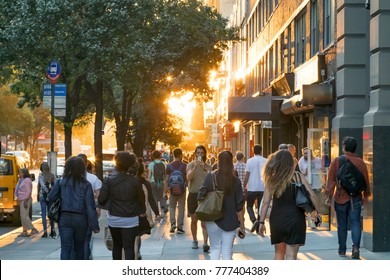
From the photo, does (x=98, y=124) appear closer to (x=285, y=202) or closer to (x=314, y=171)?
(x=314, y=171)

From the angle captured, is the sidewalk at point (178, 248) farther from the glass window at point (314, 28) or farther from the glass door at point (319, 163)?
the glass window at point (314, 28)

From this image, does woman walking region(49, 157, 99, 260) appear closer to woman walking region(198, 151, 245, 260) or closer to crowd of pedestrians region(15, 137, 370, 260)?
crowd of pedestrians region(15, 137, 370, 260)

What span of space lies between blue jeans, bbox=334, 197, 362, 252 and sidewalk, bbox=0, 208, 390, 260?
11.4 inches

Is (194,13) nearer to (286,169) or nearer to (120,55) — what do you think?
(120,55)

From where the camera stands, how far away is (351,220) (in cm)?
1310

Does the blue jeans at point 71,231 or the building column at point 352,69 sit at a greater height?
the building column at point 352,69

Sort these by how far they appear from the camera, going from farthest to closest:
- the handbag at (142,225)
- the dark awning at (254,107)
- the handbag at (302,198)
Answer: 1. the dark awning at (254,107)
2. the handbag at (142,225)
3. the handbag at (302,198)

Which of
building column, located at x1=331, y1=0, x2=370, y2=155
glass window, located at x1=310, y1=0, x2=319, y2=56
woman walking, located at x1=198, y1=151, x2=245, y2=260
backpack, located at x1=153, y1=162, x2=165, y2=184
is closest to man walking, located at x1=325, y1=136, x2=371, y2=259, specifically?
woman walking, located at x1=198, y1=151, x2=245, y2=260

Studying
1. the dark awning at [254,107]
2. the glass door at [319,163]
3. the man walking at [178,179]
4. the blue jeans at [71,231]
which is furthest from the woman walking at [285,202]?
the dark awning at [254,107]

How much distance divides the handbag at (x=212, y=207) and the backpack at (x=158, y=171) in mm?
12597

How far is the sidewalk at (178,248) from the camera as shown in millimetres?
13961

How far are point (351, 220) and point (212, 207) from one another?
132 inches

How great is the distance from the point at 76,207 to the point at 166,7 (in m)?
21.5

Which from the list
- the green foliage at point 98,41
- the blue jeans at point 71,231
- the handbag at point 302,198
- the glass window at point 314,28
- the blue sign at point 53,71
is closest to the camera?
the handbag at point 302,198
